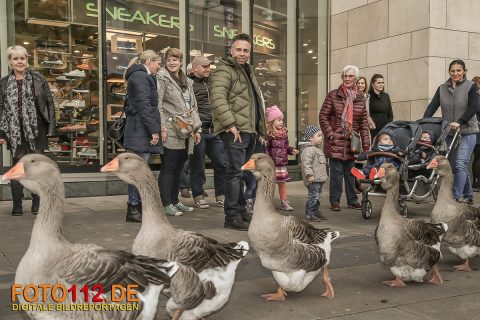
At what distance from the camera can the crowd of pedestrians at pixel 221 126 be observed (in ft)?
22.5

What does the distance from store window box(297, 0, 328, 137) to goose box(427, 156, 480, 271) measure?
308 inches

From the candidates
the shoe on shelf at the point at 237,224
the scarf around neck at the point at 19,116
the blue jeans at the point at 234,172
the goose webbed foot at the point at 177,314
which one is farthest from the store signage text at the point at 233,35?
the goose webbed foot at the point at 177,314

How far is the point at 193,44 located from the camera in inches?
468

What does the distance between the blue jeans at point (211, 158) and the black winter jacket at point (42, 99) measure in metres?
2.22

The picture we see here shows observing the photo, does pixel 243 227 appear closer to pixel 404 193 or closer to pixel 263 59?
pixel 404 193

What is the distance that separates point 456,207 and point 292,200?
4399mm

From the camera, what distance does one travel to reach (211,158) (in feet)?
28.4

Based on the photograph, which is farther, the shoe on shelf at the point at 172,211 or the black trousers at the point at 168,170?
the shoe on shelf at the point at 172,211

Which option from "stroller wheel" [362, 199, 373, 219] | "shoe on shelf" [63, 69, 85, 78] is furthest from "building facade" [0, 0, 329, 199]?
"stroller wheel" [362, 199, 373, 219]

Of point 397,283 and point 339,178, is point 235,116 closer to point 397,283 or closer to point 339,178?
point 339,178

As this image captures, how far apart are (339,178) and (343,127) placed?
2.61ft

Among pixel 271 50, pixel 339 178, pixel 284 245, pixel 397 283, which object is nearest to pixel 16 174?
pixel 284 245

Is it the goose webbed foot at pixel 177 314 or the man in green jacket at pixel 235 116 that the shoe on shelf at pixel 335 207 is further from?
the goose webbed foot at pixel 177 314

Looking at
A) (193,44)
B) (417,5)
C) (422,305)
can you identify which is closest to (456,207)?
(422,305)
